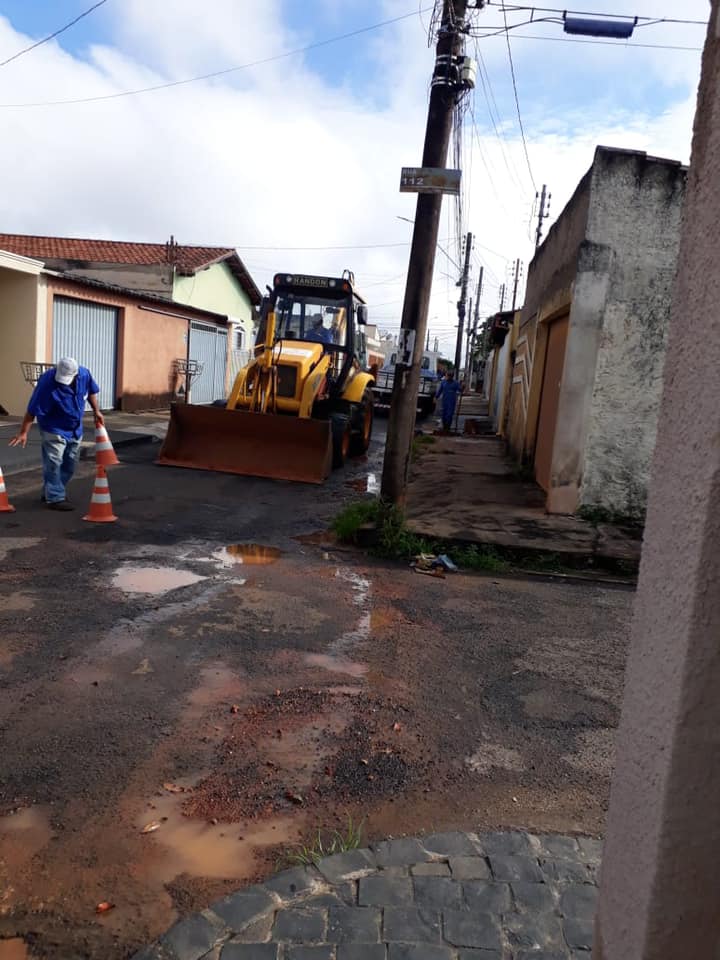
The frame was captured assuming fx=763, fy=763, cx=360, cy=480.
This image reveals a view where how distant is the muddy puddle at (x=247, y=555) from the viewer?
22.4ft

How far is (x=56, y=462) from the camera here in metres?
8.23

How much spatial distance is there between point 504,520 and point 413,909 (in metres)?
6.19

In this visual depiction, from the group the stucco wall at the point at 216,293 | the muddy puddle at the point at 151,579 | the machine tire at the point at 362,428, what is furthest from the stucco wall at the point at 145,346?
the muddy puddle at the point at 151,579

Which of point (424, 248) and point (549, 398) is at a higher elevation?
point (424, 248)

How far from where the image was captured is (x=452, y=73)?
798cm

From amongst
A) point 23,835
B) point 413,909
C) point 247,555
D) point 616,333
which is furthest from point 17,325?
point 413,909

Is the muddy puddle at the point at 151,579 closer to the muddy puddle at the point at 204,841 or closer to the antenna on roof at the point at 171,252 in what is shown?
the muddy puddle at the point at 204,841

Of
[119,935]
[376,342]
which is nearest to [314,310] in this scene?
[119,935]

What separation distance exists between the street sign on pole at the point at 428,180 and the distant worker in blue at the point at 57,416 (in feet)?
12.7

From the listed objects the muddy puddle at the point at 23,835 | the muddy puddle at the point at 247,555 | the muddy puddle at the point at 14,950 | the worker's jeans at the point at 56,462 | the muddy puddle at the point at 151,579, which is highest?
the worker's jeans at the point at 56,462

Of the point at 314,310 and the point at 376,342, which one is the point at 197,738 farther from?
the point at 376,342

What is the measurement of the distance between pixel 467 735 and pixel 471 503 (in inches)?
229

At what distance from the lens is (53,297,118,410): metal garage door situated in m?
16.8

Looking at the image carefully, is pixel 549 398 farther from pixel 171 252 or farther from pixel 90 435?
pixel 171 252
